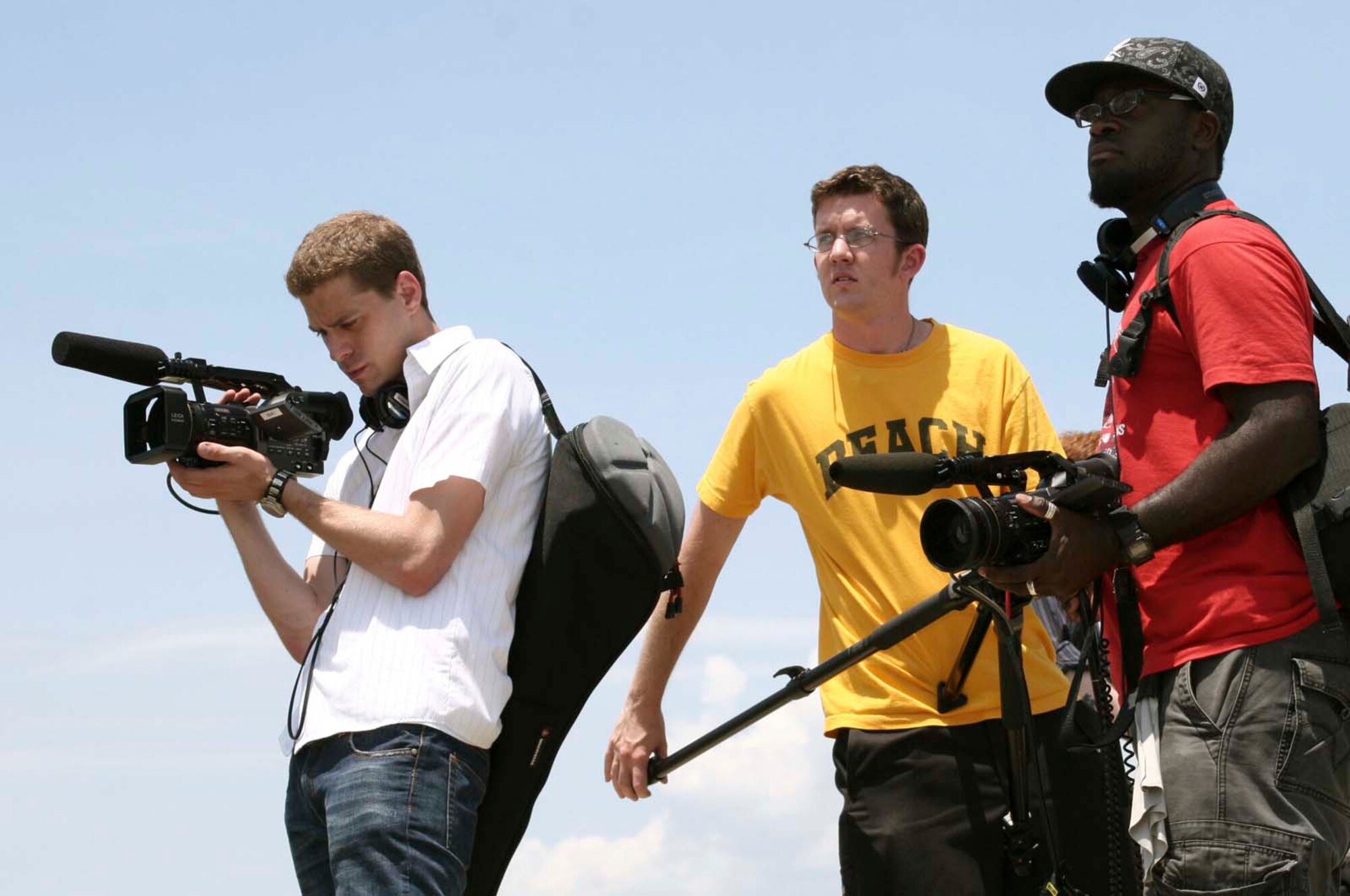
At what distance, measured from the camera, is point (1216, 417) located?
3.60 metres

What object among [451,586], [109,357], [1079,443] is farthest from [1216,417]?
[1079,443]

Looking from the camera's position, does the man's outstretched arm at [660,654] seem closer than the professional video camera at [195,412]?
No

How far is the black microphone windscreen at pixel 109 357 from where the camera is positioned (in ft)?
14.0

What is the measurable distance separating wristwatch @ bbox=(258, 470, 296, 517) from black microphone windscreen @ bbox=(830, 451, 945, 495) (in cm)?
144

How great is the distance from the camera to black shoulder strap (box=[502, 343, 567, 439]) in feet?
14.0

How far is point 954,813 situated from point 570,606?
1382mm

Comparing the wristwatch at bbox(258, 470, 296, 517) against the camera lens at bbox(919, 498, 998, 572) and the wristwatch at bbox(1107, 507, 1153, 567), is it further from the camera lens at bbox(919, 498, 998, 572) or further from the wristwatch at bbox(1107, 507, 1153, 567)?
the wristwatch at bbox(1107, 507, 1153, 567)

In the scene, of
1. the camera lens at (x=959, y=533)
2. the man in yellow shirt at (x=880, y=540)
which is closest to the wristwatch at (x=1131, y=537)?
the camera lens at (x=959, y=533)

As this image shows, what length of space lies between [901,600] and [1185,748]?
144 centimetres

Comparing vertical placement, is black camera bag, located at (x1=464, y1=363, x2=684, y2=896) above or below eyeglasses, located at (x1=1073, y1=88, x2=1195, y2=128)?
below

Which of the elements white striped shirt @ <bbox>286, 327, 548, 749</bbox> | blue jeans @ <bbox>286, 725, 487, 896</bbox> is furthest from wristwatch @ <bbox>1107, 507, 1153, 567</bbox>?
blue jeans @ <bbox>286, 725, 487, 896</bbox>

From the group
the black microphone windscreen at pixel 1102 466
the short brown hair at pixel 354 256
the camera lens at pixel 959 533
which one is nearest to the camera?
the camera lens at pixel 959 533

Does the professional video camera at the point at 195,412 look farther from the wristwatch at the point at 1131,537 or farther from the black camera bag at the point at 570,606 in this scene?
the wristwatch at the point at 1131,537

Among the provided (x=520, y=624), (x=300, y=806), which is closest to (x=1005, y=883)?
(x=520, y=624)
